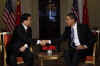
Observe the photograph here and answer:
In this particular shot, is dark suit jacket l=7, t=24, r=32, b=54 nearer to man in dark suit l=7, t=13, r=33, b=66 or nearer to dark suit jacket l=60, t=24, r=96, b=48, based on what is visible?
man in dark suit l=7, t=13, r=33, b=66

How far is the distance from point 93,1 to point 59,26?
242 centimetres

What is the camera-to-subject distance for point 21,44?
411 centimetres

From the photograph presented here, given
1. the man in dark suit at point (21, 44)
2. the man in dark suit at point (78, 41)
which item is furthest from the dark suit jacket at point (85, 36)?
the man in dark suit at point (21, 44)

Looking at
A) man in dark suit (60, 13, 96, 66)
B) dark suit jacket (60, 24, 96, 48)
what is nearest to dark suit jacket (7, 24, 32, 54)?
man in dark suit (60, 13, 96, 66)

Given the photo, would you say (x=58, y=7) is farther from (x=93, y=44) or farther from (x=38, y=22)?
(x=93, y=44)

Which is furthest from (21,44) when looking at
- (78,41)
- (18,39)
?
(78,41)

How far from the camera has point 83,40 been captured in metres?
4.12

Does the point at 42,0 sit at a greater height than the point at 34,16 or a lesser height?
greater

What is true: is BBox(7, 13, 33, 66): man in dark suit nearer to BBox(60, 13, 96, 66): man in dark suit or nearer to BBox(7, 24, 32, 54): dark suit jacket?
BBox(7, 24, 32, 54): dark suit jacket

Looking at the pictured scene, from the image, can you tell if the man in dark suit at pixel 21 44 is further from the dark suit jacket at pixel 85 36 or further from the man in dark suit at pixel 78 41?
the dark suit jacket at pixel 85 36

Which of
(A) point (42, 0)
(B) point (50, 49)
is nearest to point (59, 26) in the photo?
(A) point (42, 0)

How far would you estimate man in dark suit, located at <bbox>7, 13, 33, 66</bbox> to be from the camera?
407cm

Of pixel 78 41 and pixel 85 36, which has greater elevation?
pixel 85 36

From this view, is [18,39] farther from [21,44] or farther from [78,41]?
[78,41]
